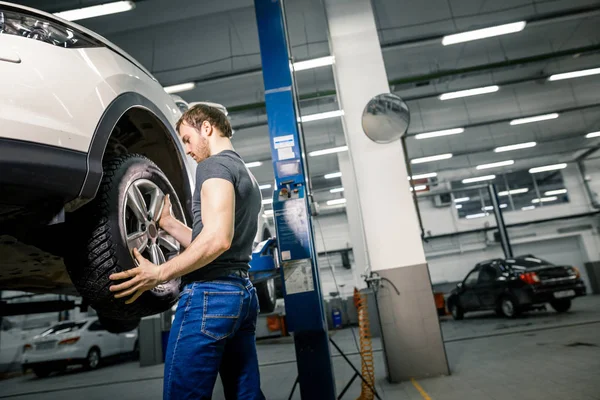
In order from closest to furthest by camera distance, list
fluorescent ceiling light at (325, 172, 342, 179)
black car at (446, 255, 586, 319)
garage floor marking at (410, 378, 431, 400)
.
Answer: garage floor marking at (410, 378, 431, 400) → black car at (446, 255, 586, 319) → fluorescent ceiling light at (325, 172, 342, 179)

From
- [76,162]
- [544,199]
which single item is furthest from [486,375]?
[544,199]

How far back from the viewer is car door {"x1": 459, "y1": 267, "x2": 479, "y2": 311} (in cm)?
894

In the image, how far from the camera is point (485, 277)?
859cm

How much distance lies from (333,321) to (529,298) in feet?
17.7

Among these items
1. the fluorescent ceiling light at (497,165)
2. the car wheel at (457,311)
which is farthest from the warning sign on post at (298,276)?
the fluorescent ceiling light at (497,165)

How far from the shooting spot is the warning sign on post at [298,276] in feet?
7.30

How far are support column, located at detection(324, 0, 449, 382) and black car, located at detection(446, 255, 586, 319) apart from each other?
4.48 metres

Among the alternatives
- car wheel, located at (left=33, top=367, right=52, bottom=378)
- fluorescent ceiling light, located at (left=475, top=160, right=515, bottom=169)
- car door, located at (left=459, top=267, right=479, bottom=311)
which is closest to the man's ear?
car wheel, located at (left=33, top=367, right=52, bottom=378)

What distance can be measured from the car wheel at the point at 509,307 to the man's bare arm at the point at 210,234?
805 centimetres

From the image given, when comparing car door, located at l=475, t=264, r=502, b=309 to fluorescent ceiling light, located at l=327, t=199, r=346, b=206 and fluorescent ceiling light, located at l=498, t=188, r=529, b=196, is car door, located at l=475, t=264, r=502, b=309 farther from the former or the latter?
fluorescent ceiling light, located at l=498, t=188, r=529, b=196

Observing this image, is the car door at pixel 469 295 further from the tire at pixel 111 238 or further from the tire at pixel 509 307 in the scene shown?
the tire at pixel 111 238

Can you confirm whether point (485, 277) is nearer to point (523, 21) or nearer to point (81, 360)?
point (523, 21)

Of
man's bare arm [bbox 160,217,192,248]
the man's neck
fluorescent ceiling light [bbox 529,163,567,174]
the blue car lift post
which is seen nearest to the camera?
the man's neck

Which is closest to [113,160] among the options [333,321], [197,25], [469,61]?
[197,25]
